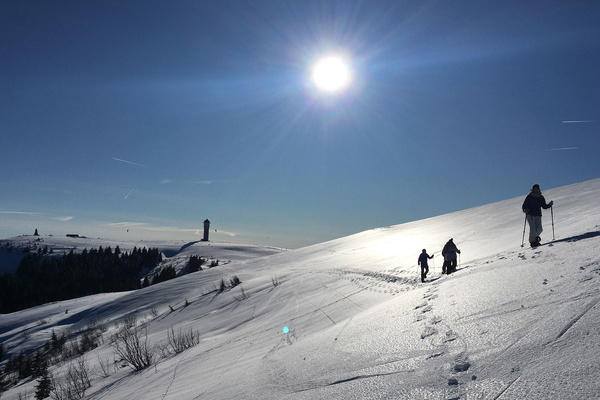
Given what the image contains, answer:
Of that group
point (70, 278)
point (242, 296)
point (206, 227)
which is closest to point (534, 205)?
point (242, 296)

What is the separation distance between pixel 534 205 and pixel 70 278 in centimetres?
7344

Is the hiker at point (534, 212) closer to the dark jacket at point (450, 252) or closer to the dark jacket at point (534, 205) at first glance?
the dark jacket at point (534, 205)

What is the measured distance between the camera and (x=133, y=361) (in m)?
6.77

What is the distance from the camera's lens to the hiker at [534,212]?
7.96m

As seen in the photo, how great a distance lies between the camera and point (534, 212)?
325 inches

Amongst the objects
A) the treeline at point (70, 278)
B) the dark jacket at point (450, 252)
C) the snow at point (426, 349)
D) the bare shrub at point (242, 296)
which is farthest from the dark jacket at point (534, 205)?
the treeline at point (70, 278)

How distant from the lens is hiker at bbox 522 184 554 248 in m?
7.96

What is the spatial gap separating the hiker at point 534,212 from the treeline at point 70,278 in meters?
53.7

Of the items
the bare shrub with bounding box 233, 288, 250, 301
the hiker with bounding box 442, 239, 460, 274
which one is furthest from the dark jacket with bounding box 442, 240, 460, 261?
the bare shrub with bounding box 233, 288, 250, 301

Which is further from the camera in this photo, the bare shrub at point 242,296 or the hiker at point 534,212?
the bare shrub at point 242,296

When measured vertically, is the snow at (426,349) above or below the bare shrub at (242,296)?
above

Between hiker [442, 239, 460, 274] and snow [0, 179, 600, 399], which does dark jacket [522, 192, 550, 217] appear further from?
snow [0, 179, 600, 399]

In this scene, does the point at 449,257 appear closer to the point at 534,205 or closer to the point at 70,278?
the point at 534,205

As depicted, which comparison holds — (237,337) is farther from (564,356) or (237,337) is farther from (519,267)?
(564,356)
